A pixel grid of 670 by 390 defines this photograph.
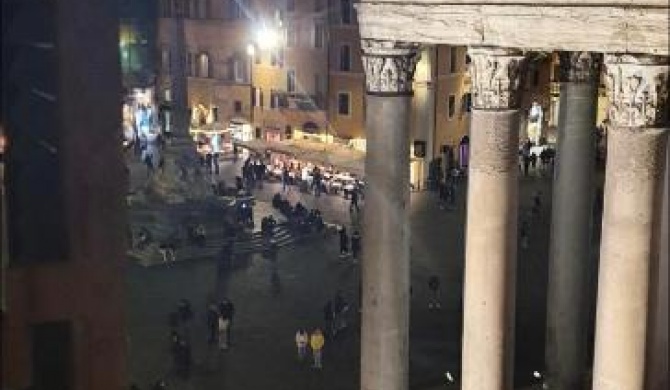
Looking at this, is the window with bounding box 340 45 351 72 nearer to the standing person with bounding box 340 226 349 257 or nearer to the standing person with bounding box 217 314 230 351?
the standing person with bounding box 340 226 349 257

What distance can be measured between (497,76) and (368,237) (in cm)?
280

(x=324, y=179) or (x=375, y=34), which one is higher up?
(x=375, y=34)

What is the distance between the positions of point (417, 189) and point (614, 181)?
30181 millimetres

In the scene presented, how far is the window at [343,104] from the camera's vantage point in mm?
45344

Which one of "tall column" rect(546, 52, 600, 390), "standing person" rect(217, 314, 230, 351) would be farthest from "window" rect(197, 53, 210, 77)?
"tall column" rect(546, 52, 600, 390)

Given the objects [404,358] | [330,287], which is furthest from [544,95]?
[404,358]

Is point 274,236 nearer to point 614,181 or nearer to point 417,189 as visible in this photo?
point 417,189

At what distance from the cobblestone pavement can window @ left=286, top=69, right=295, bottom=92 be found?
13979mm

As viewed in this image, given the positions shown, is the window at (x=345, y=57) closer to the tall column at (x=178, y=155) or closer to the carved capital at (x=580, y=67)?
the tall column at (x=178, y=155)

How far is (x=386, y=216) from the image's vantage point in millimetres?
13469

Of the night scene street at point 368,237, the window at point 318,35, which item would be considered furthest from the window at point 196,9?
the night scene street at point 368,237

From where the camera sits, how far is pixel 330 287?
2789 centimetres

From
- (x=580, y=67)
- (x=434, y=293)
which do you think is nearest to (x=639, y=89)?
(x=580, y=67)

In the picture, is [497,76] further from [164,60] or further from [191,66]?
[191,66]
